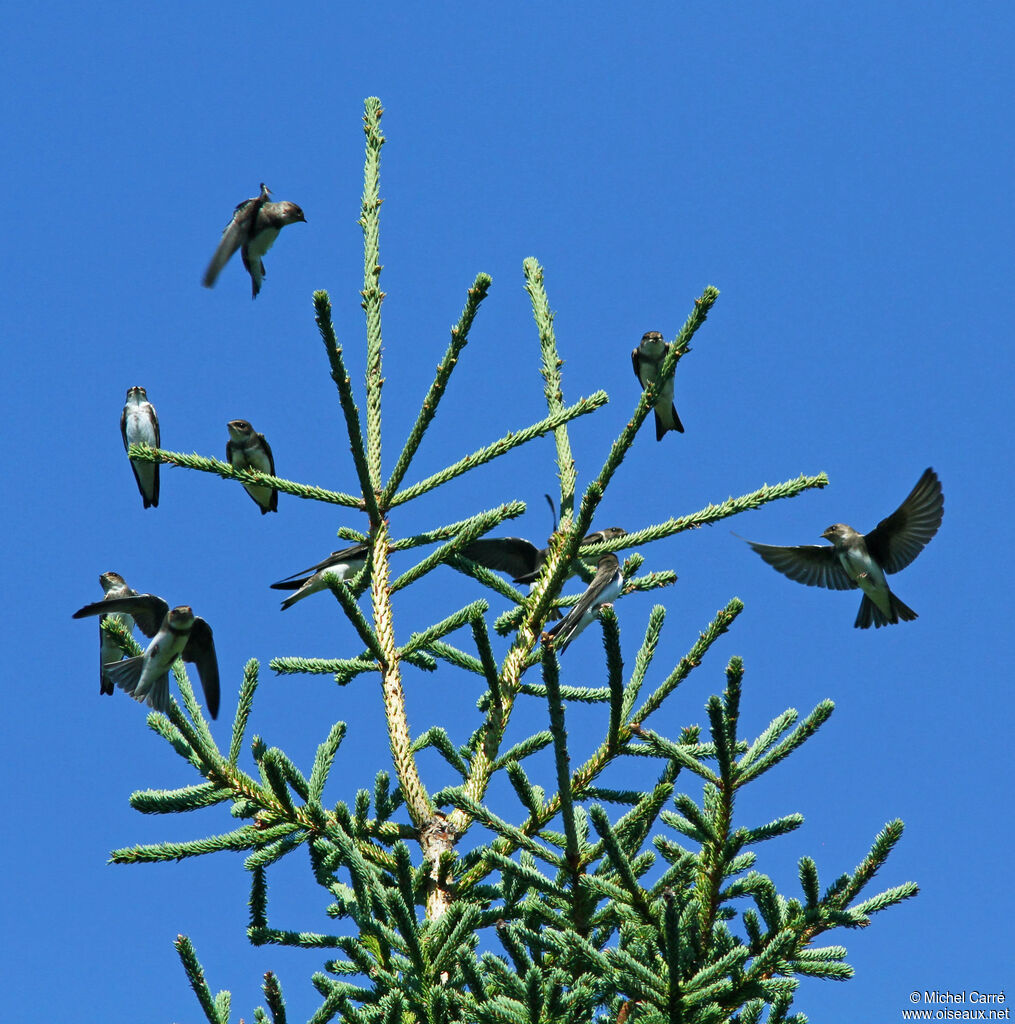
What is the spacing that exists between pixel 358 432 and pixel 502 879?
5.64 ft

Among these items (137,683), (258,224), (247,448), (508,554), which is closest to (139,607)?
(137,683)

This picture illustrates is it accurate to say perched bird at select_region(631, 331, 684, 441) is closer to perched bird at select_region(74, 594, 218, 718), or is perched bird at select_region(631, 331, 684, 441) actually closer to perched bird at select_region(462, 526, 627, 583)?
perched bird at select_region(462, 526, 627, 583)

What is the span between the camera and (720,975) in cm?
307

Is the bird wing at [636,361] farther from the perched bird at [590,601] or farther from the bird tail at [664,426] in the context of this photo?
the perched bird at [590,601]

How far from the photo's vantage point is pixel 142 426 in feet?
32.7

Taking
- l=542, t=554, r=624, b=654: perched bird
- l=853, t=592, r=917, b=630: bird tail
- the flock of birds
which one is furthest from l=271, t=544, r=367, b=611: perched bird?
l=853, t=592, r=917, b=630: bird tail

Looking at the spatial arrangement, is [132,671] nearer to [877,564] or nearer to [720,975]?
[720,975]

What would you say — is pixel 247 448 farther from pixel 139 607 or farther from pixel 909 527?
pixel 909 527

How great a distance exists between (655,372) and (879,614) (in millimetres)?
2517

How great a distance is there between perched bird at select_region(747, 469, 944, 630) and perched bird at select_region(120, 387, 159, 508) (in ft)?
17.2

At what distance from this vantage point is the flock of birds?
4695 mm

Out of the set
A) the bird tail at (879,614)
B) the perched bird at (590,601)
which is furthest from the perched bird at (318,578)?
the bird tail at (879,614)

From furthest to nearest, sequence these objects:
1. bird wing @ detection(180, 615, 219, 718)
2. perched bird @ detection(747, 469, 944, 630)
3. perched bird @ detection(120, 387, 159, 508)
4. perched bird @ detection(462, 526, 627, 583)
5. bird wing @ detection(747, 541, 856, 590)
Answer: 1. perched bird @ detection(120, 387, 159, 508)
2. bird wing @ detection(747, 541, 856, 590)
3. perched bird @ detection(747, 469, 944, 630)
4. perched bird @ detection(462, 526, 627, 583)
5. bird wing @ detection(180, 615, 219, 718)

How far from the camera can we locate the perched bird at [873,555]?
289 inches
